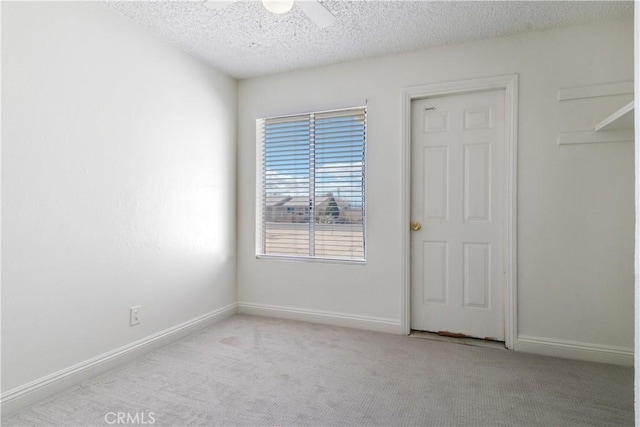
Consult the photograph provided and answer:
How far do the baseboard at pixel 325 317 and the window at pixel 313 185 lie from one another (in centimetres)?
52

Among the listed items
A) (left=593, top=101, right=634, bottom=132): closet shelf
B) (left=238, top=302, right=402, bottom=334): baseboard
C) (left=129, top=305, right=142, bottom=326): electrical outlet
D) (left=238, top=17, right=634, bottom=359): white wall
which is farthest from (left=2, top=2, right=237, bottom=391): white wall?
(left=593, top=101, right=634, bottom=132): closet shelf

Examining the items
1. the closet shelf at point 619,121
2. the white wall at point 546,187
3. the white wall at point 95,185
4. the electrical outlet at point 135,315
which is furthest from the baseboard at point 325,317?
the closet shelf at point 619,121

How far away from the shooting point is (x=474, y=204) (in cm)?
291

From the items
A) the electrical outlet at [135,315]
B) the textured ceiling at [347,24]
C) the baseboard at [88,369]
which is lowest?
the baseboard at [88,369]

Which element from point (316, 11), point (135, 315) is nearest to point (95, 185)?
point (135, 315)

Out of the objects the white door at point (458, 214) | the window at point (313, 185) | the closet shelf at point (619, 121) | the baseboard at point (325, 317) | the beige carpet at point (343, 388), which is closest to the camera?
the beige carpet at point (343, 388)

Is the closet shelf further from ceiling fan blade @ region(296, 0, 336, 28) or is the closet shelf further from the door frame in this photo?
ceiling fan blade @ region(296, 0, 336, 28)

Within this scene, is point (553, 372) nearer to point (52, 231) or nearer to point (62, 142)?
point (52, 231)

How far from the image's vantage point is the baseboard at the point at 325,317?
3115 mm

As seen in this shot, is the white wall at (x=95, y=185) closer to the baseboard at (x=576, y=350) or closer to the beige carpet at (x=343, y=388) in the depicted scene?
the beige carpet at (x=343, y=388)

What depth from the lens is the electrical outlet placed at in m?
2.55

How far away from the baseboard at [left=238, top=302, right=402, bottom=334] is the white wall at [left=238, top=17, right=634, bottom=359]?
13mm

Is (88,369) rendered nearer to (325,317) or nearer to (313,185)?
(325,317)

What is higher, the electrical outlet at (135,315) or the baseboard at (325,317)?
the electrical outlet at (135,315)
